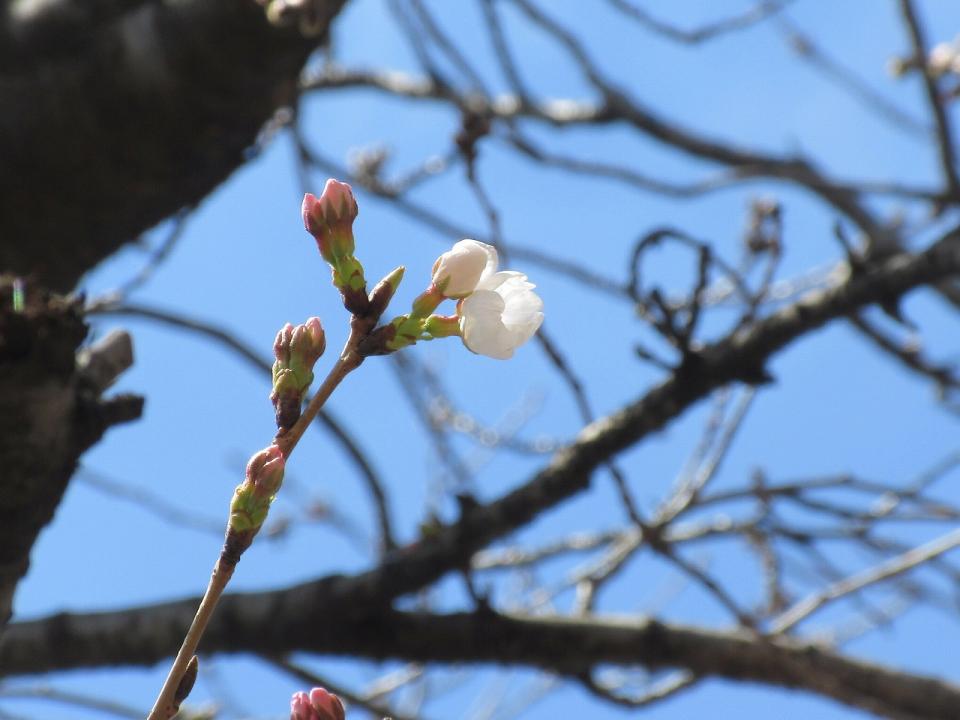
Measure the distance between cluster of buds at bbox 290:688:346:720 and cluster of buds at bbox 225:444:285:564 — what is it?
144 millimetres

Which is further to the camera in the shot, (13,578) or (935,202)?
(935,202)

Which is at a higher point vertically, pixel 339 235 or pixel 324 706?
pixel 339 235

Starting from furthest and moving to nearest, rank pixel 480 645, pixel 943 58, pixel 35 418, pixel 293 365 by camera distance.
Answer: pixel 943 58, pixel 480 645, pixel 35 418, pixel 293 365

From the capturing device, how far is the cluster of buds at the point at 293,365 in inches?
25.8

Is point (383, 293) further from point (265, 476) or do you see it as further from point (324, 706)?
point (324, 706)

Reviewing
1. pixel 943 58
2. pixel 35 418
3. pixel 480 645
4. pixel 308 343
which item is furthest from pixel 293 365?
pixel 943 58

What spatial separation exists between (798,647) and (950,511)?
0.68 m

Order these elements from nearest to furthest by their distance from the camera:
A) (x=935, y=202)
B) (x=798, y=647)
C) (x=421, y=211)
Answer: (x=798, y=647), (x=935, y=202), (x=421, y=211)

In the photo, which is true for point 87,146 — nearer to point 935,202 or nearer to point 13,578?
point 13,578

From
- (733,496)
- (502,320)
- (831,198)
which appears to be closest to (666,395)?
(733,496)

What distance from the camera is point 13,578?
3.02ft

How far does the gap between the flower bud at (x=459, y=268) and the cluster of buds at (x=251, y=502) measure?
26 centimetres

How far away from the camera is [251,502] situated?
1.94 feet

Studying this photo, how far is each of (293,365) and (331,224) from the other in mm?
136
